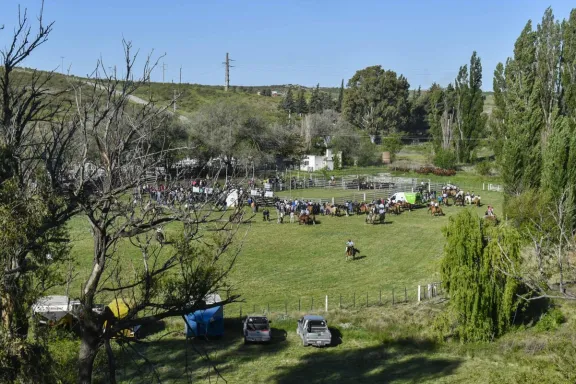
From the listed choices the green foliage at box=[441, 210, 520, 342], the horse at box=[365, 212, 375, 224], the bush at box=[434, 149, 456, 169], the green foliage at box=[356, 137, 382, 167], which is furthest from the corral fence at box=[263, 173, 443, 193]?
the green foliage at box=[441, 210, 520, 342]

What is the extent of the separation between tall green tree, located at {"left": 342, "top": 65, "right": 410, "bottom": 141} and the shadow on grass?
79.8 metres

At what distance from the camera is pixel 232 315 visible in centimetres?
2247

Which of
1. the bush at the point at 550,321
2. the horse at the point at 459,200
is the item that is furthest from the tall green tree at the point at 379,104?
the bush at the point at 550,321

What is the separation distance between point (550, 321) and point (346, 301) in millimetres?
7051

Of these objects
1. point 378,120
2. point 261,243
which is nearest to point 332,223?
point 261,243

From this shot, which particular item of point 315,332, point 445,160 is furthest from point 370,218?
point 445,160

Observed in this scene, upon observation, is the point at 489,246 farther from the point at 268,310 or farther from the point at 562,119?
the point at 562,119

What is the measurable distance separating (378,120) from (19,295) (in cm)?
9171

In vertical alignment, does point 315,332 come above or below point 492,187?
below

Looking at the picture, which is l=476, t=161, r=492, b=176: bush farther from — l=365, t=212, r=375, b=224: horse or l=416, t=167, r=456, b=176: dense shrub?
l=365, t=212, r=375, b=224: horse

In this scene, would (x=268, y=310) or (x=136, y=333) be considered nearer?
(x=136, y=333)

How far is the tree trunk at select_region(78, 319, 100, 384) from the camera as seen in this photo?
994 centimetres

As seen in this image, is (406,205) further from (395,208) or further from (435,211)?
(435,211)

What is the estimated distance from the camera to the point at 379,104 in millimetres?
99312
